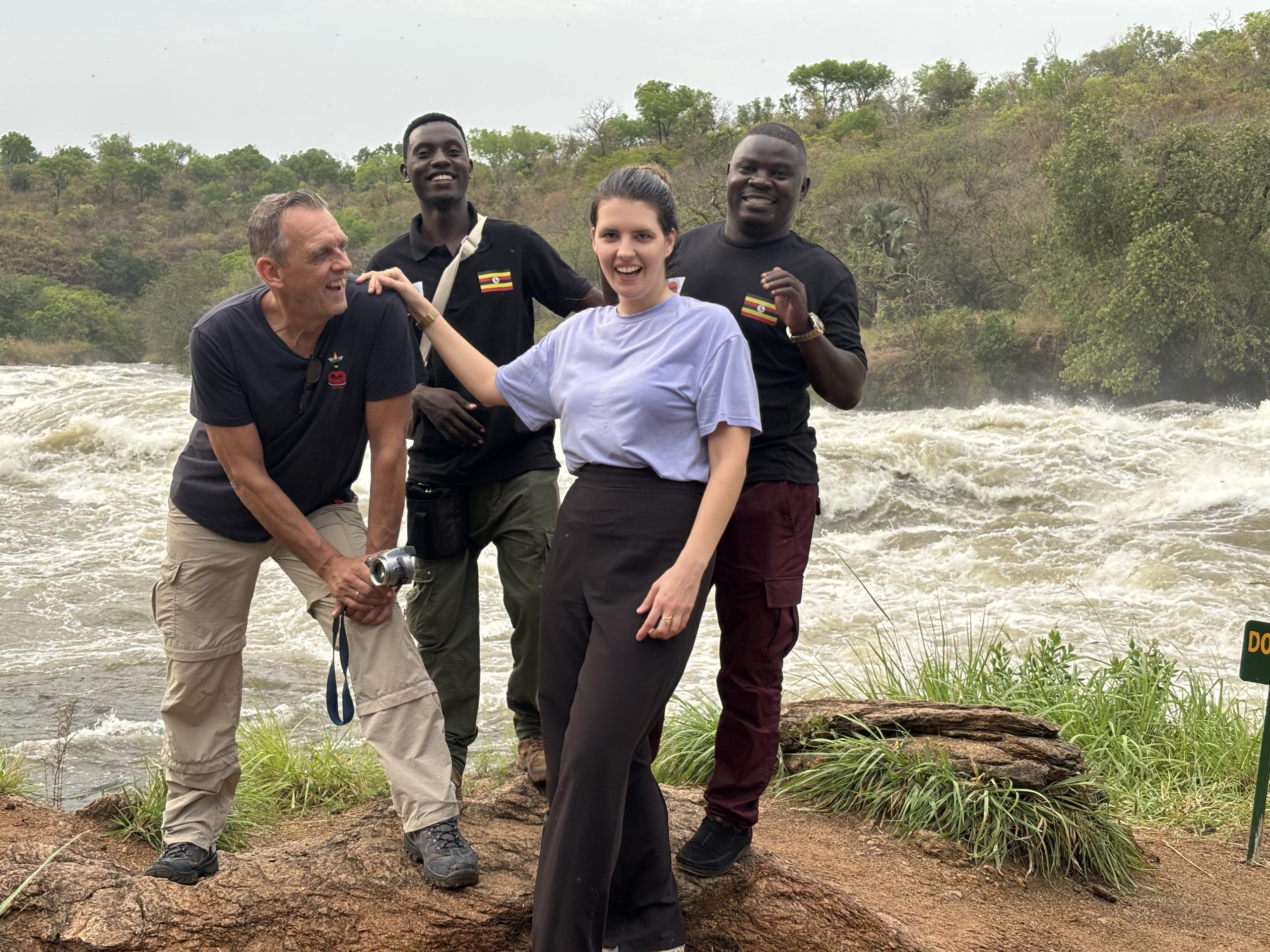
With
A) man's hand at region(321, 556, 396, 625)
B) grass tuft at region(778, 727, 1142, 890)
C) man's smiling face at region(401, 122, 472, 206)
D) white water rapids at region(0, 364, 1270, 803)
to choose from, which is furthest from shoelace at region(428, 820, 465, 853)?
white water rapids at region(0, 364, 1270, 803)

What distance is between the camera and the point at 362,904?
2816mm

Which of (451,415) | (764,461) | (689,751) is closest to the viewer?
(764,461)

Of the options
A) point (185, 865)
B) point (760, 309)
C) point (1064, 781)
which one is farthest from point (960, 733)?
point (185, 865)

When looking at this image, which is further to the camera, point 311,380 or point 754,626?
point 754,626

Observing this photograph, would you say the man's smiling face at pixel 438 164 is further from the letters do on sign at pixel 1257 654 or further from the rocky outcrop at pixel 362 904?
the letters do on sign at pixel 1257 654

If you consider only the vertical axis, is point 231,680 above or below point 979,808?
above

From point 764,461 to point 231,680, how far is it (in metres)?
1.44

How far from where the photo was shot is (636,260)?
253 centimetres

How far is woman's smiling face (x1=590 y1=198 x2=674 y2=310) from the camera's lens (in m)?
2.52

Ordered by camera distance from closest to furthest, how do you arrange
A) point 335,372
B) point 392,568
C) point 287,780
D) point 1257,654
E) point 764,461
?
point 392,568, point 335,372, point 764,461, point 1257,654, point 287,780

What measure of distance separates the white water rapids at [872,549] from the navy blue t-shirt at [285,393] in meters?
3.99

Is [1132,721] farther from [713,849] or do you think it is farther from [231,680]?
[231,680]

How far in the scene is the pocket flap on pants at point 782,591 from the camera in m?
2.96

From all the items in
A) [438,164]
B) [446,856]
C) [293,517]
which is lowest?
[446,856]
